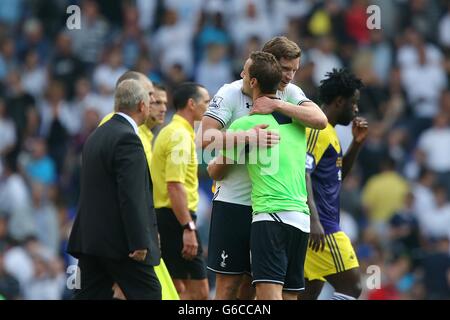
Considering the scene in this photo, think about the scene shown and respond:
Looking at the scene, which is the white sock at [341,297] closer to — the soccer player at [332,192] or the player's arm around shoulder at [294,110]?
the soccer player at [332,192]

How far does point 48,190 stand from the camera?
65.7ft

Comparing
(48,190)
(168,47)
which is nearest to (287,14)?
(168,47)

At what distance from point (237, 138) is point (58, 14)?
13.4m

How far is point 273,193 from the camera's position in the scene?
1039 cm

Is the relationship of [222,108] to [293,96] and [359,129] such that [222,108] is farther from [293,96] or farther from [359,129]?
[359,129]

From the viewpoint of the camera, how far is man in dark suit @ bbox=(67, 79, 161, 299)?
36.0ft

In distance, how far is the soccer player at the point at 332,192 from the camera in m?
12.1

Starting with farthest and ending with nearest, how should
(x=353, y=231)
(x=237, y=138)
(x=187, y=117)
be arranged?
(x=353, y=231), (x=187, y=117), (x=237, y=138)

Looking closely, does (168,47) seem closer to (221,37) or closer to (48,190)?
(221,37)

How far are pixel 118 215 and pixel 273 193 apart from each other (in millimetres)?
1478

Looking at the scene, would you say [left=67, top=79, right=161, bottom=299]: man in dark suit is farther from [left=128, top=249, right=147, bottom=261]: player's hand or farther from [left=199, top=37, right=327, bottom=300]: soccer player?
[left=199, top=37, right=327, bottom=300]: soccer player

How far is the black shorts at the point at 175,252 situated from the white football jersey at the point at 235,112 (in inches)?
74.7

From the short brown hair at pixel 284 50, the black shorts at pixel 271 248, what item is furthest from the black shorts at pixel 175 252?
the short brown hair at pixel 284 50

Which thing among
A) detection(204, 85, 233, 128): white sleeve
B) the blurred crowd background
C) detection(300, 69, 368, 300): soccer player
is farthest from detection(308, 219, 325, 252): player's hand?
the blurred crowd background
